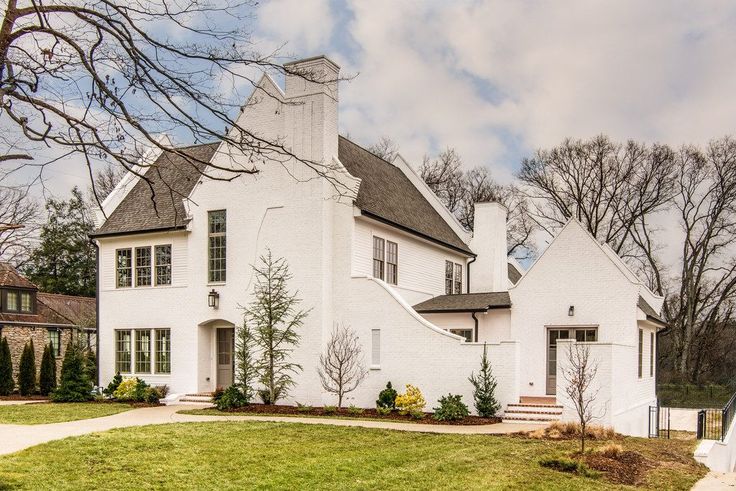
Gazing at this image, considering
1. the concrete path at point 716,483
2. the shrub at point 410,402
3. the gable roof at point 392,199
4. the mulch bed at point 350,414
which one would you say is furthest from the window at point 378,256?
the concrete path at point 716,483

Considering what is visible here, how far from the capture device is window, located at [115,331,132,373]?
26.0 meters

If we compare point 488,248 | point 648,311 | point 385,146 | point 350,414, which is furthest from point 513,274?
point 350,414

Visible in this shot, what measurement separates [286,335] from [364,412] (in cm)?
348

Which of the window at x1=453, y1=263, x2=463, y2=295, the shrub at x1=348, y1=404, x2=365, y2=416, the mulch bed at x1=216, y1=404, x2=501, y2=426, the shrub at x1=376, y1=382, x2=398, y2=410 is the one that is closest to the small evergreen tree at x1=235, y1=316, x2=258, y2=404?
the mulch bed at x1=216, y1=404, x2=501, y2=426

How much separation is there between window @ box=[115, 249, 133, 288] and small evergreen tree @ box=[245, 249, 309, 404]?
6107 millimetres

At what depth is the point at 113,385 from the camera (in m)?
25.1

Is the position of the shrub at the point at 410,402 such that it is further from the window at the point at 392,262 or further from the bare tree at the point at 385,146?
the bare tree at the point at 385,146

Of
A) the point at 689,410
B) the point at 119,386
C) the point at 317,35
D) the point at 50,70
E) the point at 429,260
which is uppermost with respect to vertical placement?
the point at 317,35

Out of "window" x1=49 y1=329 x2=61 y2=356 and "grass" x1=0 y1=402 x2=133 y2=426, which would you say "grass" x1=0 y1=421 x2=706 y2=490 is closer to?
"grass" x1=0 y1=402 x2=133 y2=426

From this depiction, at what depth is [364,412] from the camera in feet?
65.5

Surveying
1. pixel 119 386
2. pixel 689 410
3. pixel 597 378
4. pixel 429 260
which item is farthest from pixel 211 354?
pixel 689 410

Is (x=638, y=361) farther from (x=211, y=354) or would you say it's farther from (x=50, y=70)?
(x=50, y=70)

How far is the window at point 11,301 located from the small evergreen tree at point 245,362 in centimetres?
1910

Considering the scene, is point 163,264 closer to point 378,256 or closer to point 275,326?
point 275,326
